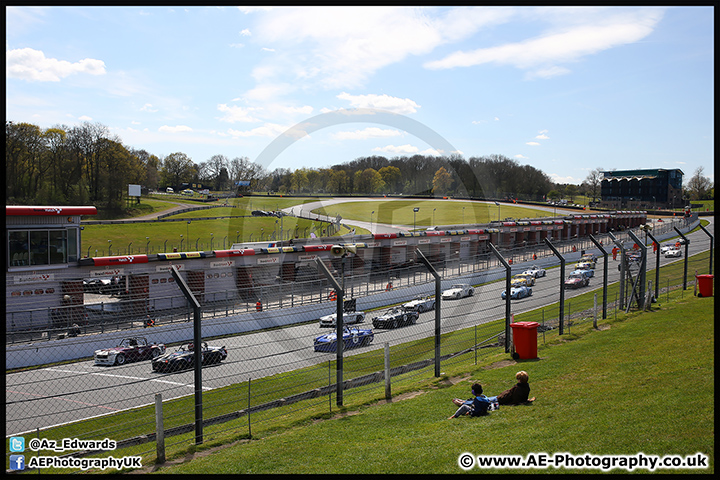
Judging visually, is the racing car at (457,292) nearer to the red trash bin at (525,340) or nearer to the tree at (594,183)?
the red trash bin at (525,340)

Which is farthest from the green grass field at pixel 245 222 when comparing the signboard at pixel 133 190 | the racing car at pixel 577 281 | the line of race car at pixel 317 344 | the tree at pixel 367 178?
the line of race car at pixel 317 344

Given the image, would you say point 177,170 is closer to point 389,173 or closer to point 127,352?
point 389,173

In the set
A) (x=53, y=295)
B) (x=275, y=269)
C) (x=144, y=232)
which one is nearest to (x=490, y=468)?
(x=53, y=295)

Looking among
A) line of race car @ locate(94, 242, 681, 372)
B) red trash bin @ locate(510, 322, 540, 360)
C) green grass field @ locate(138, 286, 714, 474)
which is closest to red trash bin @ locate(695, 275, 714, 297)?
green grass field @ locate(138, 286, 714, 474)

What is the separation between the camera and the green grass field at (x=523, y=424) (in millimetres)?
5867

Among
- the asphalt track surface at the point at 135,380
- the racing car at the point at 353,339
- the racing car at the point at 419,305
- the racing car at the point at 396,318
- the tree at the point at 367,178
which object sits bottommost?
the asphalt track surface at the point at 135,380

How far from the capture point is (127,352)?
410 inches

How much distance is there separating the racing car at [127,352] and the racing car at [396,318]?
17.6ft

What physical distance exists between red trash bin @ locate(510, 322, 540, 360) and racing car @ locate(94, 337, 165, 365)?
860cm

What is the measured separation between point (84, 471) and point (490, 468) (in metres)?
5.36

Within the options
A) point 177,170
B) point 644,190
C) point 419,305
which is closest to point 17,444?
point 419,305

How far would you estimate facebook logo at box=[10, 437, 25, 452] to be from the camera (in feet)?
22.0

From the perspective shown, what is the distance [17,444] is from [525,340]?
34.0 feet

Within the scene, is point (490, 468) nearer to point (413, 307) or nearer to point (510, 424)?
point (510, 424)
